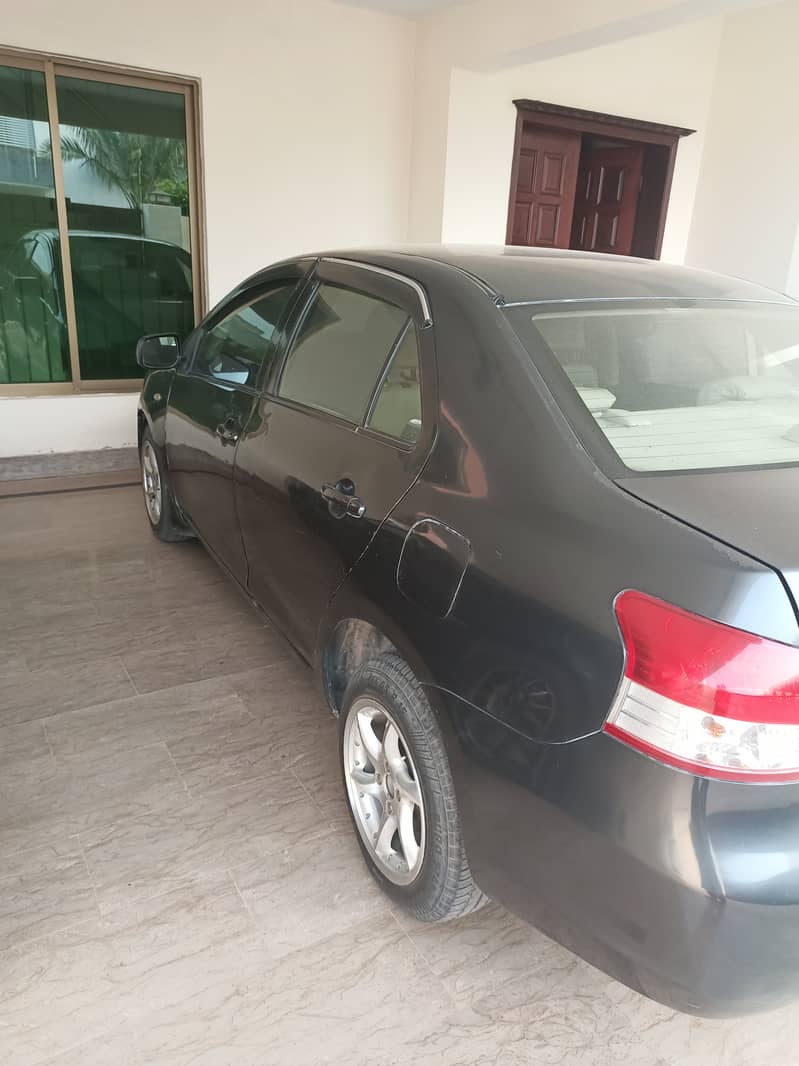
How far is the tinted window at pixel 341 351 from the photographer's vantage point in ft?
6.63

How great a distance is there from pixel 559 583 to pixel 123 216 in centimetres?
511

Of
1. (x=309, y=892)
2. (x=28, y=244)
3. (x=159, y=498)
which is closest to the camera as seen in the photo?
(x=309, y=892)

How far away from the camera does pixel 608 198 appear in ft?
24.3

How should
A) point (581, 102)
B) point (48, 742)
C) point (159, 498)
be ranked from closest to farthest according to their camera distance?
point (48, 742), point (159, 498), point (581, 102)

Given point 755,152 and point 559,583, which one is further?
point 755,152

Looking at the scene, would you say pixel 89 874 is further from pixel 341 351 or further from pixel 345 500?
pixel 341 351

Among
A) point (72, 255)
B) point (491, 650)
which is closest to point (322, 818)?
point (491, 650)

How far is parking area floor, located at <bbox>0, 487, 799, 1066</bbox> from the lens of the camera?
5.12ft

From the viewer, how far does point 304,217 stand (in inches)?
228

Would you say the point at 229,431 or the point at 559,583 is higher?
the point at 559,583

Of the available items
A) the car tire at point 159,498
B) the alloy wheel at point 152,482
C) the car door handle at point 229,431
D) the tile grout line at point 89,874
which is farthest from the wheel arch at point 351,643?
the alloy wheel at point 152,482

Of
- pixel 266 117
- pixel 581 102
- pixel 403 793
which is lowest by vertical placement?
pixel 403 793

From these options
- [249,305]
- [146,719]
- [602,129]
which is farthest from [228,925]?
[602,129]

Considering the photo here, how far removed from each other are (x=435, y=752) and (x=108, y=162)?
16.5ft
